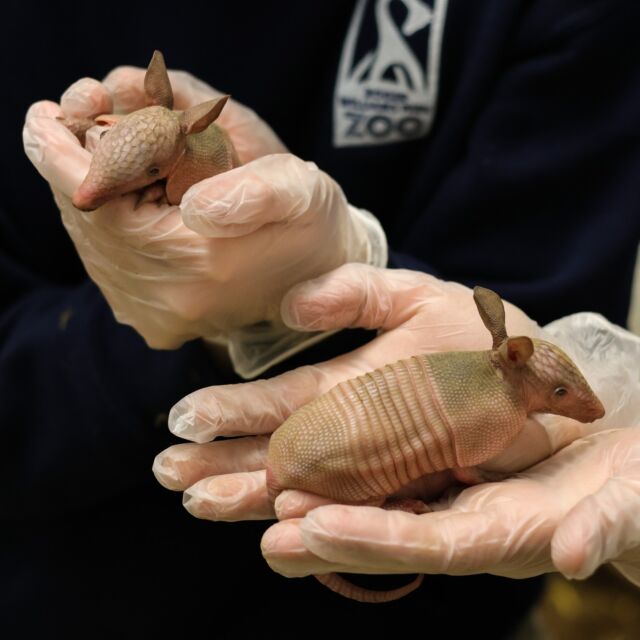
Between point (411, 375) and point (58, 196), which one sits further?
point (58, 196)

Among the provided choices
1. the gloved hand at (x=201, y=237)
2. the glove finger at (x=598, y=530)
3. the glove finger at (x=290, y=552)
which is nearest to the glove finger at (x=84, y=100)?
the gloved hand at (x=201, y=237)

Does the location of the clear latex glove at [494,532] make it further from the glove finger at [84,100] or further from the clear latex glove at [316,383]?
the glove finger at [84,100]

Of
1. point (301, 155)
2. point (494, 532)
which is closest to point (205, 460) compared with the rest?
point (494, 532)

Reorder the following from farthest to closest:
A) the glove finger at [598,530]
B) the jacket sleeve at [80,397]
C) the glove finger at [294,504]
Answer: the jacket sleeve at [80,397]
the glove finger at [294,504]
the glove finger at [598,530]

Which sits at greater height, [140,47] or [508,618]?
[140,47]

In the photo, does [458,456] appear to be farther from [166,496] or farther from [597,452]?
[166,496]

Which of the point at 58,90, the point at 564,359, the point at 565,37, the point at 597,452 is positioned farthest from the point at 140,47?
the point at 597,452

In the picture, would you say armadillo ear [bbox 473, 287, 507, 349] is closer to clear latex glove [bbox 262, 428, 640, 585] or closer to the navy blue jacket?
clear latex glove [bbox 262, 428, 640, 585]

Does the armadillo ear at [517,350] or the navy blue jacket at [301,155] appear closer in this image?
the armadillo ear at [517,350]
